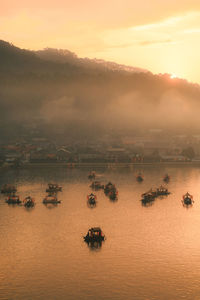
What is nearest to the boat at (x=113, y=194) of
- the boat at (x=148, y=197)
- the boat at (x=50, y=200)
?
the boat at (x=148, y=197)

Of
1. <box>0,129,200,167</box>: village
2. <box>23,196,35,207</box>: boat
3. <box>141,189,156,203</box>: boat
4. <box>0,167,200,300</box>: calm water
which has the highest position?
<box>0,129,200,167</box>: village

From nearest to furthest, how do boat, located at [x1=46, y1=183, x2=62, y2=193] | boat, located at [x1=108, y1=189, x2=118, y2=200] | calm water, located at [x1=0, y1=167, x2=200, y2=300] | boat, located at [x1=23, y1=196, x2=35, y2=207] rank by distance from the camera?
calm water, located at [x1=0, y1=167, x2=200, y2=300] < boat, located at [x1=23, y1=196, x2=35, y2=207] < boat, located at [x1=108, y1=189, x2=118, y2=200] < boat, located at [x1=46, y1=183, x2=62, y2=193]

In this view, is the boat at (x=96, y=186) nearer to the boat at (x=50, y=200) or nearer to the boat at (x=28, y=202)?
the boat at (x=50, y=200)

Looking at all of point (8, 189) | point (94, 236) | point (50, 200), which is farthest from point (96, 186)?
point (94, 236)

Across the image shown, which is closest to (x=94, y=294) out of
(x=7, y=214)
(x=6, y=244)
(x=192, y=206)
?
(x=6, y=244)

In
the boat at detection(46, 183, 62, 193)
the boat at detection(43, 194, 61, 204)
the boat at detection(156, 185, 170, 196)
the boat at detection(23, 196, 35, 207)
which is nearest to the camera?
the boat at detection(23, 196, 35, 207)

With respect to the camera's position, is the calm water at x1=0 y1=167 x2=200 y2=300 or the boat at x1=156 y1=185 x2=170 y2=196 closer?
the calm water at x1=0 y1=167 x2=200 y2=300

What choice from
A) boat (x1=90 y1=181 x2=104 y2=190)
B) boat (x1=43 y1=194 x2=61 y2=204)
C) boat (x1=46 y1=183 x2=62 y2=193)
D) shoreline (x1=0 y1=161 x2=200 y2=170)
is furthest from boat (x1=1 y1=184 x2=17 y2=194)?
shoreline (x1=0 y1=161 x2=200 y2=170)

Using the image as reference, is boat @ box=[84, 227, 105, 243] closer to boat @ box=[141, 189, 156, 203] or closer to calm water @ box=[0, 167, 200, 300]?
calm water @ box=[0, 167, 200, 300]

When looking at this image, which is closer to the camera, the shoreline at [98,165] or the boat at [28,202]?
the boat at [28,202]

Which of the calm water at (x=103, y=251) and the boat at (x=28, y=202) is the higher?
the boat at (x=28, y=202)
